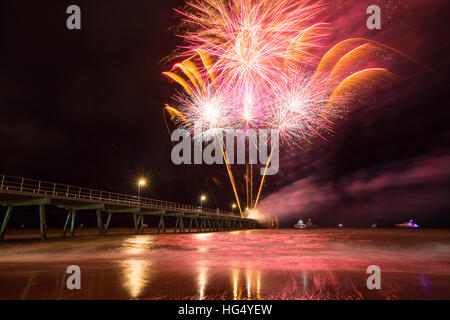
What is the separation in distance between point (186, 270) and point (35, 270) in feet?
17.9

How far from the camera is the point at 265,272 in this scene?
1066cm

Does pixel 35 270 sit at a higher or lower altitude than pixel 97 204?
lower

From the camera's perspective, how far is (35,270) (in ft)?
34.7

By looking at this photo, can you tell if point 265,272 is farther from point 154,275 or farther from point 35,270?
point 35,270

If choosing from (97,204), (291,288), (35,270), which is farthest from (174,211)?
(291,288)
